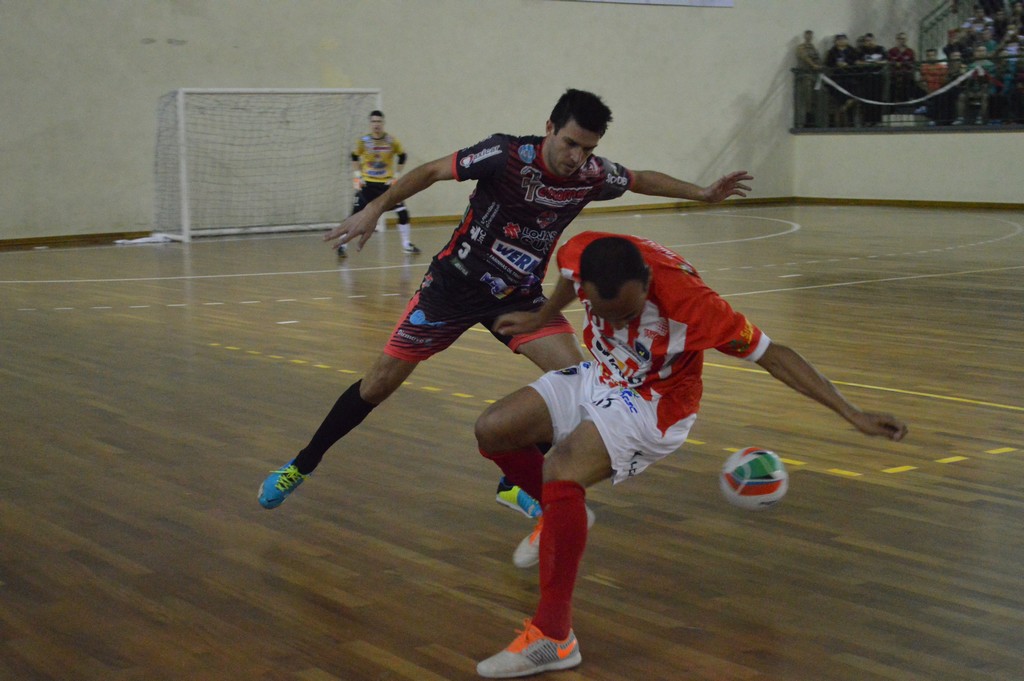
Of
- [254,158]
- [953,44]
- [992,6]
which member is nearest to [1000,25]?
[953,44]

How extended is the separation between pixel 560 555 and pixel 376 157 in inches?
523

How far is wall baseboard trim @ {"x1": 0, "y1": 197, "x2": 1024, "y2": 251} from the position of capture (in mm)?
17812

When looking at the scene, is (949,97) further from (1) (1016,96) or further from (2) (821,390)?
(2) (821,390)

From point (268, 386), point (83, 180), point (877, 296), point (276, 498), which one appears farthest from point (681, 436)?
point (83, 180)

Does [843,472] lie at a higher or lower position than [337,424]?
lower

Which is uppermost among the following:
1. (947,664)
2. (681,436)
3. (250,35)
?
(250,35)

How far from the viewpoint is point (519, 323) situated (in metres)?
4.37

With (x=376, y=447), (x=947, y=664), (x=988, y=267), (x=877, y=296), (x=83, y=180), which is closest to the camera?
(x=947, y=664)

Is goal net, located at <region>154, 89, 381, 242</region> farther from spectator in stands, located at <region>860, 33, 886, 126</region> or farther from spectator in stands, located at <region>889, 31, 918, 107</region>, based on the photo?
spectator in stands, located at <region>889, 31, 918, 107</region>

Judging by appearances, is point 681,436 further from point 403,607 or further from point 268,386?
point 268,386

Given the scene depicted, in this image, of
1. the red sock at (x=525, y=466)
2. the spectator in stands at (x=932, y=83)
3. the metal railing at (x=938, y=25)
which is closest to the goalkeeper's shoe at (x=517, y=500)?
the red sock at (x=525, y=466)

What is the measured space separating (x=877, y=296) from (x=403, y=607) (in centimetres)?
845

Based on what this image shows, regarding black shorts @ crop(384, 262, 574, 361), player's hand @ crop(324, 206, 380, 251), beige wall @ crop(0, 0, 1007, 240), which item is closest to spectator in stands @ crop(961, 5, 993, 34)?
beige wall @ crop(0, 0, 1007, 240)

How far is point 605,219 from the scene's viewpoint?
21.7 metres
